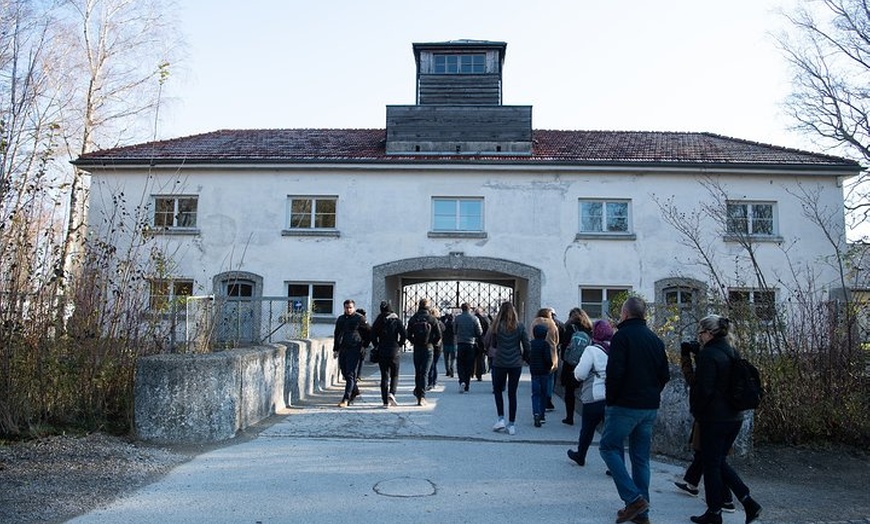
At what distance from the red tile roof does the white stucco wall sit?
39cm

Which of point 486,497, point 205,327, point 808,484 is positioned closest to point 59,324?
point 205,327

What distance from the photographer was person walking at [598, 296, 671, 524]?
5309 mm

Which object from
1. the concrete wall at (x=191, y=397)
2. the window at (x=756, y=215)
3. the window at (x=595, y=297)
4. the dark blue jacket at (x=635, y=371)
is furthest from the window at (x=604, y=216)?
the dark blue jacket at (x=635, y=371)

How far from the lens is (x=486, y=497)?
5.82 m

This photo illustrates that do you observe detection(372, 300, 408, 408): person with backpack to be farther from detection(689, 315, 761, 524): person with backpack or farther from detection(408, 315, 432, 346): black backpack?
detection(689, 315, 761, 524): person with backpack

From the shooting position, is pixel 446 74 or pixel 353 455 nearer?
pixel 353 455

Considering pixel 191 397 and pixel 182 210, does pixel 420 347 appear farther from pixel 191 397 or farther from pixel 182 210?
pixel 182 210

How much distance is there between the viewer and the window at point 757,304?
8664 mm

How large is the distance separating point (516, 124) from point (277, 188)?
7826mm

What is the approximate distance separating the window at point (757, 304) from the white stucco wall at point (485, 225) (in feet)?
34.3

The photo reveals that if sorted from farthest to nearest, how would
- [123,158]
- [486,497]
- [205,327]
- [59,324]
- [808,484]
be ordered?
[123,158] → [205,327] → [59,324] → [808,484] → [486,497]

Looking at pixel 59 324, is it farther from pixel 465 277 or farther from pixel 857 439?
pixel 465 277

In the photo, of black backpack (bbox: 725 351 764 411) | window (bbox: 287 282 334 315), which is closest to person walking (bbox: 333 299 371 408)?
black backpack (bbox: 725 351 764 411)

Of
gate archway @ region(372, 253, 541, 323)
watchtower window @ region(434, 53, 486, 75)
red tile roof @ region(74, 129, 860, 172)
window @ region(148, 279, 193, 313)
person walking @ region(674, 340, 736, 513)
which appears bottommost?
person walking @ region(674, 340, 736, 513)
